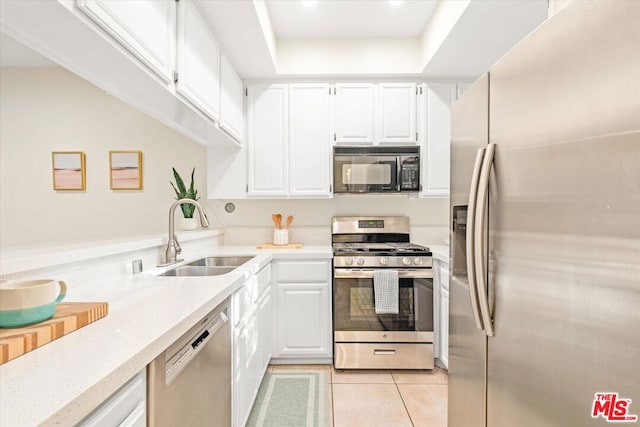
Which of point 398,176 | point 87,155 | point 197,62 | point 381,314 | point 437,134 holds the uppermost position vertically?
point 197,62

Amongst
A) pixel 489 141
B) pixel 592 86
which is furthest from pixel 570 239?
pixel 489 141

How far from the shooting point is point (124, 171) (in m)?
3.29

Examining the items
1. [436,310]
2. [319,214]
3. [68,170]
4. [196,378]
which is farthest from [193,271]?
[68,170]

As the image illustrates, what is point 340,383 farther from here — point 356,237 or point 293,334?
point 356,237

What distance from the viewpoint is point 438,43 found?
8.08ft

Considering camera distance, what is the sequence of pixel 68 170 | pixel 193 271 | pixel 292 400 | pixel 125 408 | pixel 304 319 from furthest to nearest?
pixel 68 170
pixel 304 319
pixel 292 400
pixel 193 271
pixel 125 408

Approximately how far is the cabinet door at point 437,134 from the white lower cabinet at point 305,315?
1.22m

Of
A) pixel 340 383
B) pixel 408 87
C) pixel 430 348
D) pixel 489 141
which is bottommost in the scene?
pixel 340 383

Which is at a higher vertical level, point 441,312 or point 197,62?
point 197,62

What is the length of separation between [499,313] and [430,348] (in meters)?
1.71

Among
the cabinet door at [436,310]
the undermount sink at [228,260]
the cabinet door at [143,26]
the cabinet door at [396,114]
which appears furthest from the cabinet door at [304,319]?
the cabinet door at [143,26]

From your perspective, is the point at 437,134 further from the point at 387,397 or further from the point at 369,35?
the point at 387,397

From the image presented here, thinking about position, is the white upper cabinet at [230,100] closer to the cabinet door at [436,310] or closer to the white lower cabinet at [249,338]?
the white lower cabinet at [249,338]

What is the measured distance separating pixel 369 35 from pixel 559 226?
8.90 ft
